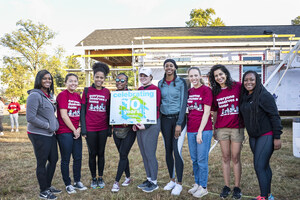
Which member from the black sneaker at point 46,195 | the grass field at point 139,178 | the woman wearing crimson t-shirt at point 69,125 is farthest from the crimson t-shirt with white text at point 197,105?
the black sneaker at point 46,195

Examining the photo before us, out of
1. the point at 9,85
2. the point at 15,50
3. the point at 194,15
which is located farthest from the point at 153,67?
the point at 15,50

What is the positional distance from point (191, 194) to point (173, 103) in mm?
1629

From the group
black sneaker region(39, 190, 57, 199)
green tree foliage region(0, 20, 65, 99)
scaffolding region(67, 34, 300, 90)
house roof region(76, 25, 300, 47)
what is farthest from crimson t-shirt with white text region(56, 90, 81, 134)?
green tree foliage region(0, 20, 65, 99)

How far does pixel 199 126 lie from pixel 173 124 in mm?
444

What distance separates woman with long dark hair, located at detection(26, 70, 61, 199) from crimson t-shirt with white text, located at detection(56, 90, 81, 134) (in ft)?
0.41

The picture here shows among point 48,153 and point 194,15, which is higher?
point 194,15

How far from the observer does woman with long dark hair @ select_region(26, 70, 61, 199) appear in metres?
3.72

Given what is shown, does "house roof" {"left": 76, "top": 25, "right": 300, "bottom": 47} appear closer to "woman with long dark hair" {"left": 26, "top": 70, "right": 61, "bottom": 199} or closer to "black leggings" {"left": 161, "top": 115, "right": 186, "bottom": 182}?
"woman with long dark hair" {"left": 26, "top": 70, "right": 61, "bottom": 199}

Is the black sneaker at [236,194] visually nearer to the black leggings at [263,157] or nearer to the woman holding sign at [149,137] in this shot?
the black leggings at [263,157]

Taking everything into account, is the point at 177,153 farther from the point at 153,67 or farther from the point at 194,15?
the point at 194,15

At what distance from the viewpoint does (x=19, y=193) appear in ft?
14.6

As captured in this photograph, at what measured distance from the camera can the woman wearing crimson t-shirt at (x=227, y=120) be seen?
3748mm

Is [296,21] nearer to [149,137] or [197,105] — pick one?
[197,105]

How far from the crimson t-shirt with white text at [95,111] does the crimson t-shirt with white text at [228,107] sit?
199 centimetres
